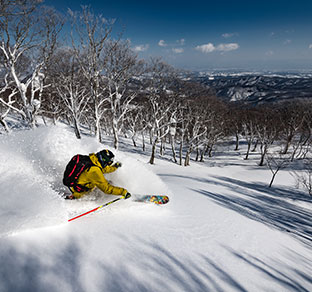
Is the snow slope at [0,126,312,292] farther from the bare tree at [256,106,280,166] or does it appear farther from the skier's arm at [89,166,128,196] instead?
the bare tree at [256,106,280,166]

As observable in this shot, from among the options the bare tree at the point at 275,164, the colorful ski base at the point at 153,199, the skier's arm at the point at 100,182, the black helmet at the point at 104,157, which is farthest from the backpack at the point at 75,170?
the bare tree at the point at 275,164

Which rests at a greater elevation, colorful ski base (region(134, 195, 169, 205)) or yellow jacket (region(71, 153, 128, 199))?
yellow jacket (region(71, 153, 128, 199))

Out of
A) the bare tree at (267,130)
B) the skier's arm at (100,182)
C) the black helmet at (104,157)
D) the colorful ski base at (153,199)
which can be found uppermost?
the black helmet at (104,157)

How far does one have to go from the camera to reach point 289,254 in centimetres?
377

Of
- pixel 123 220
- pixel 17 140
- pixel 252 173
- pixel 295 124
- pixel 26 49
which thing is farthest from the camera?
pixel 295 124

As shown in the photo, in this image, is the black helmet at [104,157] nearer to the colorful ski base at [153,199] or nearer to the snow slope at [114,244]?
the snow slope at [114,244]

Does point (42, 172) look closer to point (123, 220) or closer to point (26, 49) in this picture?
point (123, 220)

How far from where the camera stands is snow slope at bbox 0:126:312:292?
83.4 inches

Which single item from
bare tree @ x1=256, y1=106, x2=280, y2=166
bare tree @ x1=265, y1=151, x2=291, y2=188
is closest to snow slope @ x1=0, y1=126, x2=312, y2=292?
bare tree @ x1=265, y1=151, x2=291, y2=188

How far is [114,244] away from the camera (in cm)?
270

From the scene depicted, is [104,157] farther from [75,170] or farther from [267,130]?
[267,130]

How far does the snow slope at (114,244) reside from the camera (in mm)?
2119

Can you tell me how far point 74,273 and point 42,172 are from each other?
9.23ft

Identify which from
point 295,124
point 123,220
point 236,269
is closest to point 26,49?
point 123,220
